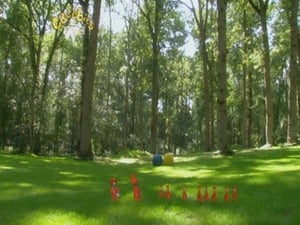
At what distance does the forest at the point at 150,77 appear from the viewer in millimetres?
22578

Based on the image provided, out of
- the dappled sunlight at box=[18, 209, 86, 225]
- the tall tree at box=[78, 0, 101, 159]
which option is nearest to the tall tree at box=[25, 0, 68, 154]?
the tall tree at box=[78, 0, 101, 159]

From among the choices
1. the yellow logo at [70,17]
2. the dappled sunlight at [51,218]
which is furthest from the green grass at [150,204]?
the yellow logo at [70,17]

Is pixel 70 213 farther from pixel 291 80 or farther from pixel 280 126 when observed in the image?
pixel 280 126

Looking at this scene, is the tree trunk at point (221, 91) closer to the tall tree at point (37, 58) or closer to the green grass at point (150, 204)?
the green grass at point (150, 204)

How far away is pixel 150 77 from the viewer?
45.4 meters

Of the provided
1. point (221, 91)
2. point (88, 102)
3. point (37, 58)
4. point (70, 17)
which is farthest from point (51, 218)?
point (37, 58)

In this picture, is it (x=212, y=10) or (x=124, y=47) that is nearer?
(x=212, y=10)

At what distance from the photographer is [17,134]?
160 ft

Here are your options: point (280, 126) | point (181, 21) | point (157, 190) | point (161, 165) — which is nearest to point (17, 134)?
point (181, 21)

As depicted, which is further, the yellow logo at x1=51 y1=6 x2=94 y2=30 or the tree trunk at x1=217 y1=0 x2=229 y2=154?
the tree trunk at x1=217 y1=0 x2=229 y2=154

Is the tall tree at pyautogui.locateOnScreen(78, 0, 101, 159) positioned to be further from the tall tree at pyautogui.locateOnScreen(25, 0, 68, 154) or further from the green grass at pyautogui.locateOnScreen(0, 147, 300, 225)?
the green grass at pyautogui.locateOnScreen(0, 147, 300, 225)

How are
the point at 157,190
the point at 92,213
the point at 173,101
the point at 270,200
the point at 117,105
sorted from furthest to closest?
1. the point at 173,101
2. the point at 117,105
3. the point at 157,190
4. the point at 270,200
5. the point at 92,213

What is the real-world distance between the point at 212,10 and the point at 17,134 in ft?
76.5

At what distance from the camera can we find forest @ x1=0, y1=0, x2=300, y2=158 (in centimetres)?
2258
